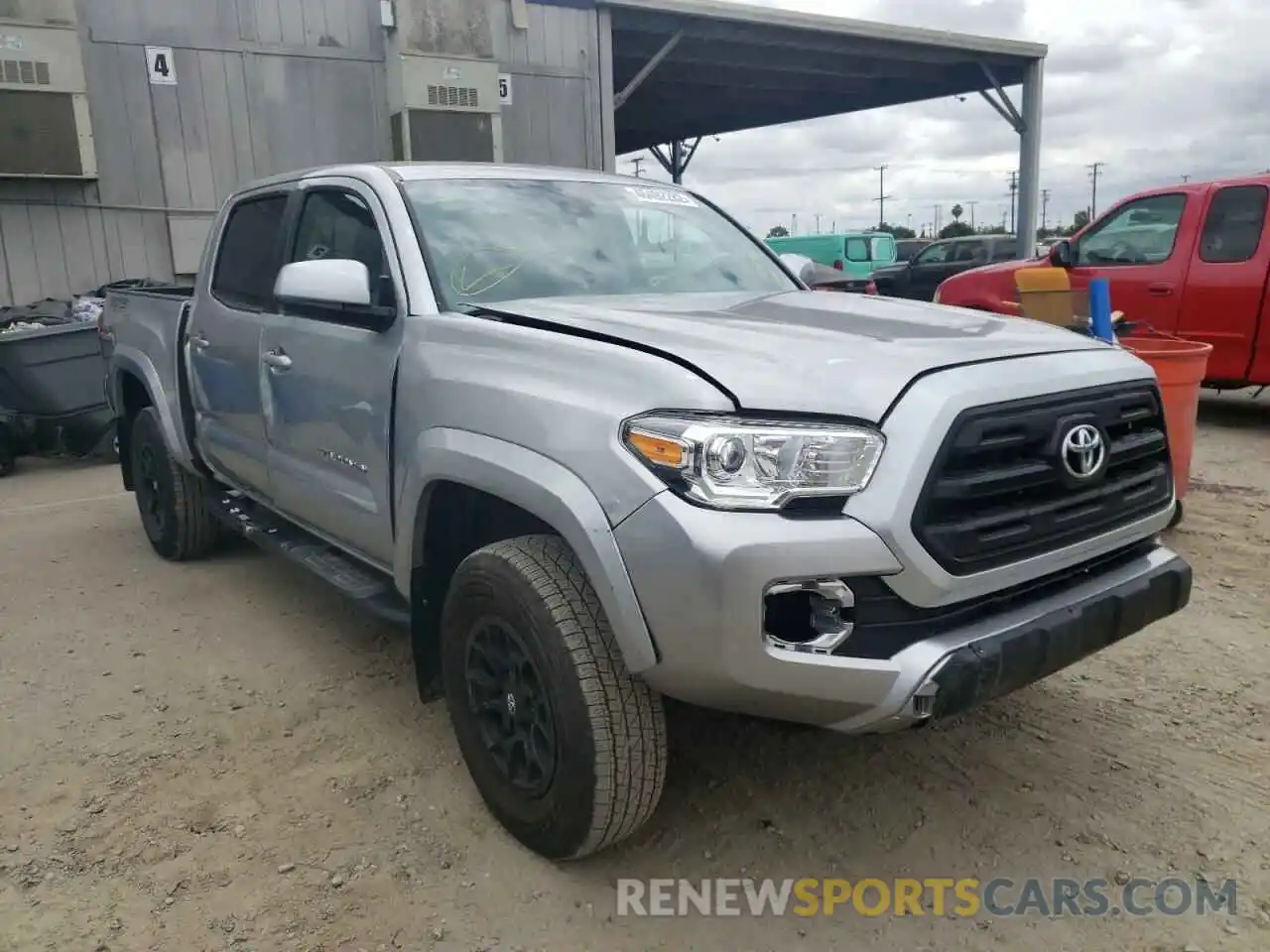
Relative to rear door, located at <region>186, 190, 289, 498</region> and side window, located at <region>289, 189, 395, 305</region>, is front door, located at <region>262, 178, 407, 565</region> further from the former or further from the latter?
rear door, located at <region>186, 190, 289, 498</region>

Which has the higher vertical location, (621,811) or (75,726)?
(621,811)

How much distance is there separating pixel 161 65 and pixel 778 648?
1086 centimetres

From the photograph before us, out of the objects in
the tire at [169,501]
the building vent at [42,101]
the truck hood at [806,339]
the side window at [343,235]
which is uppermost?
the building vent at [42,101]

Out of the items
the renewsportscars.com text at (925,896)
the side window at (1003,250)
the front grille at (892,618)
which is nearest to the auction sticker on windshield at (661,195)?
the front grille at (892,618)

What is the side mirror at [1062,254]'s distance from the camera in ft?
27.0

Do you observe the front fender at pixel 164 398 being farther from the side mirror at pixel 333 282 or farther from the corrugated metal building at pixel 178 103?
the corrugated metal building at pixel 178 103

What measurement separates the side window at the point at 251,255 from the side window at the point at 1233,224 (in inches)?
274

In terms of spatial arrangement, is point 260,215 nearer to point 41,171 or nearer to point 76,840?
point 76,840

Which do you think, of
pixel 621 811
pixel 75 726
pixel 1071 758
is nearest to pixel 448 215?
pixel 621 811

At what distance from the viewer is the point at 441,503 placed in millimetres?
2785

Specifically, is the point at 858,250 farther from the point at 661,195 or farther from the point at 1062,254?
the point at 661,195

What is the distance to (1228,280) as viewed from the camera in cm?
749

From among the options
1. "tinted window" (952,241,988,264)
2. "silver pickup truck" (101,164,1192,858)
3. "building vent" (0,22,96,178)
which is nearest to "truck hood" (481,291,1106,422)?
"silver pickup truck" (101,164,1192,858)

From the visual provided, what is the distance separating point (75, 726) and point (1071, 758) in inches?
127
